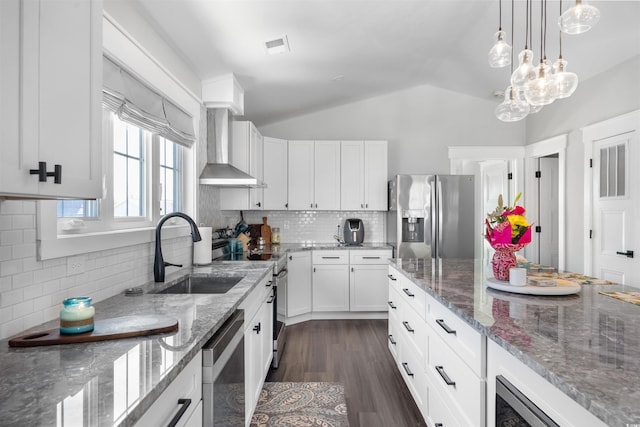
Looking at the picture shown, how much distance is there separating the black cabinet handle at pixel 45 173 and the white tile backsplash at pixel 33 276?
1.43 feet

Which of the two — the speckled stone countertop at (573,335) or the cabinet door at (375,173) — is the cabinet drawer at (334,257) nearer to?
Result: the cabinet door at (375,173)

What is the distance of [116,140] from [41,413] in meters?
1.66

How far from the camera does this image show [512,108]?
2.45m

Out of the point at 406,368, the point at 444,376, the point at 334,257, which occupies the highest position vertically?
the point at 334,257

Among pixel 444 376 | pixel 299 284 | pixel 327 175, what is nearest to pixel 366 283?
pixel 299 284

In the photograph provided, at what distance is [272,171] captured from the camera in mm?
4691

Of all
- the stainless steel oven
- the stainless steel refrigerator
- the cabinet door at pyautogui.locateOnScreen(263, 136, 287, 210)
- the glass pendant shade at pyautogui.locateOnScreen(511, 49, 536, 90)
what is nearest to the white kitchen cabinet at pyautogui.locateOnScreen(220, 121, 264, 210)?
the cabinet door at pyautogui.locateOnScreen(263, 136, 287, 210)

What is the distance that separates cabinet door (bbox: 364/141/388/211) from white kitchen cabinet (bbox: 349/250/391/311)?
0.69 m

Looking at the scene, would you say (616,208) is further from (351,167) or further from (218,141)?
(218,141)

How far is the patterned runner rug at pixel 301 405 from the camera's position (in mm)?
2316

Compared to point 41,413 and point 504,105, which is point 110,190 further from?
point 504,105

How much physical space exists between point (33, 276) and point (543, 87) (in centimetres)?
255

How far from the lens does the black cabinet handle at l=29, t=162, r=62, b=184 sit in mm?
919

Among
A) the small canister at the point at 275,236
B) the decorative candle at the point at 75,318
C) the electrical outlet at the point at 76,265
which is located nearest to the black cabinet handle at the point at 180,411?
the decorative candle at the point at 75,318
